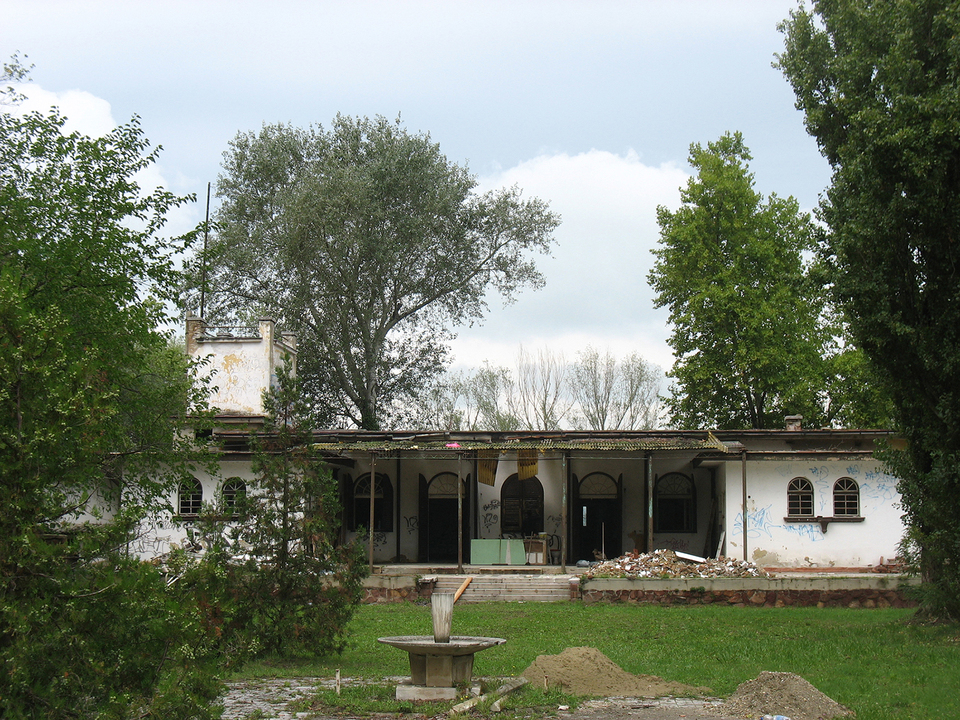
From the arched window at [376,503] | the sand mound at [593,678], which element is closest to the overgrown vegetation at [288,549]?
the sand mound at [593,678]

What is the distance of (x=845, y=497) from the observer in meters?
21.4

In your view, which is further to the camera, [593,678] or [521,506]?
[521,506]

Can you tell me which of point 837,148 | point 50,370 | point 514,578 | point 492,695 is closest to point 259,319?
point 514,578

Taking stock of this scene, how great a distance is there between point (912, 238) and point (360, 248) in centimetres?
2074

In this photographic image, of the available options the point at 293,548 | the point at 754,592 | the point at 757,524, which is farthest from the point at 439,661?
the point at 757,524

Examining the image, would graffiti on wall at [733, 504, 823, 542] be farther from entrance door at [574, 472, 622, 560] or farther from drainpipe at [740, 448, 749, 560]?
entrance door at [574, 472, 622, 560]

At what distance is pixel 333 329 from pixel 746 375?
1401cm

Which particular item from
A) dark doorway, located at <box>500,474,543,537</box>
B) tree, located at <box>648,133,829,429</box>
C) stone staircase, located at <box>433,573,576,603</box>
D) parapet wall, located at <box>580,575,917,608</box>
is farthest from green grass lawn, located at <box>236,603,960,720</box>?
tree, located at <box>648,133,829,429</box>

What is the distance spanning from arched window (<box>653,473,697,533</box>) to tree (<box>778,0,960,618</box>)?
34.9 ft

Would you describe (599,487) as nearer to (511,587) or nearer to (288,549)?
(511,587)

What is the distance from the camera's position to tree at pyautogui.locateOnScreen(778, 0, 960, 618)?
12.5 m

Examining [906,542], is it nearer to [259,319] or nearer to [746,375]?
[746,375]

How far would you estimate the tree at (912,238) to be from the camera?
41.1 feet

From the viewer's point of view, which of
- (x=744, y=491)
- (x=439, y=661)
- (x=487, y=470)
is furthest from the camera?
(x=487, y=470)
